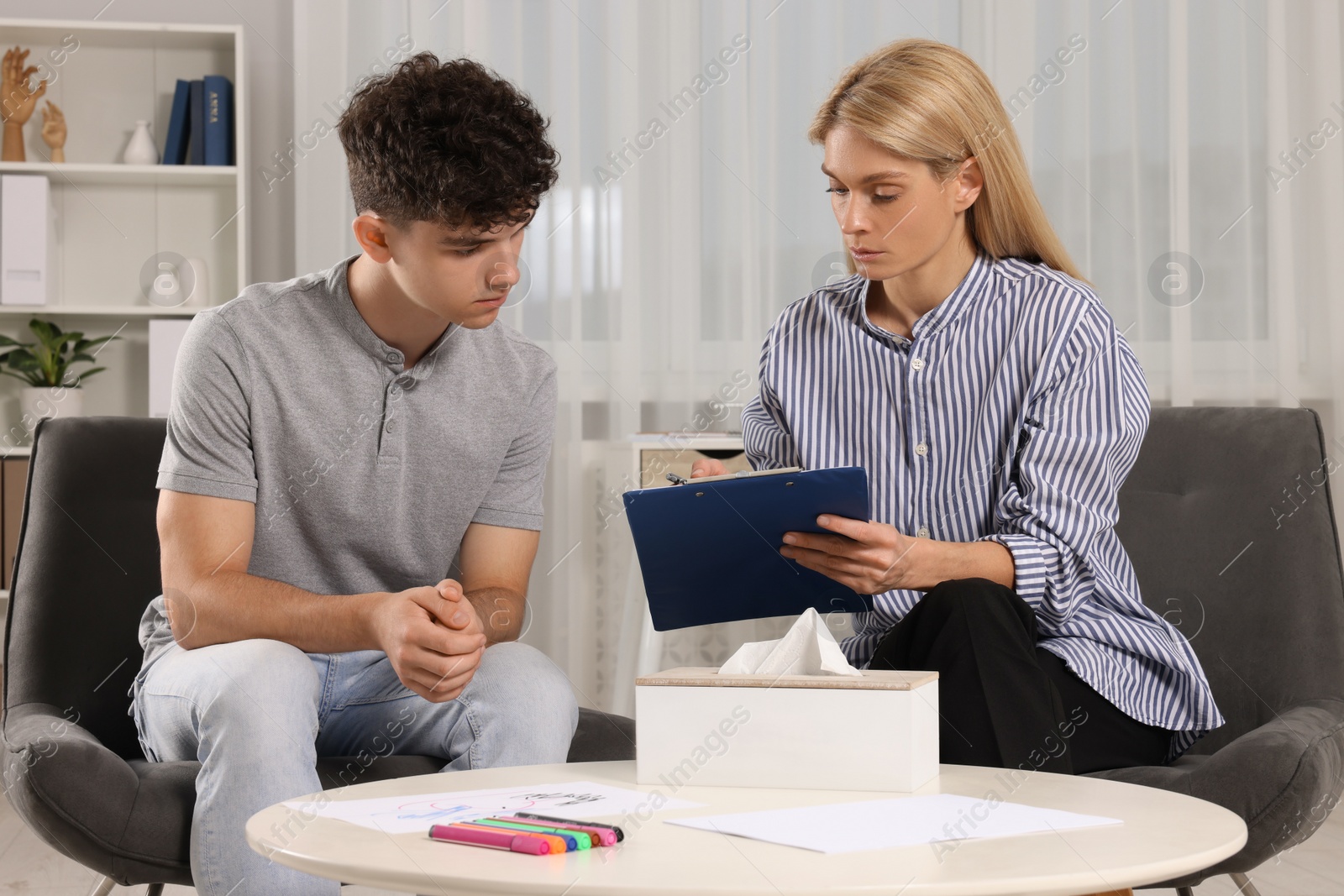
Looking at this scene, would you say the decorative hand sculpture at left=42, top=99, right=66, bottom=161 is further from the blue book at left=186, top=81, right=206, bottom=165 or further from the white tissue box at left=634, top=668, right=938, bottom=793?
the white tissue box at left=634, top=668, right=938, bottom=793

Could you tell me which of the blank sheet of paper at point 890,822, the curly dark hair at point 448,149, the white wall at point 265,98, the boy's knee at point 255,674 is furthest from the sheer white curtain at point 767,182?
the blank sheet of paper at point 890,822

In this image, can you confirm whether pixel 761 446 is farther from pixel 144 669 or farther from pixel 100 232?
pixel 100 232

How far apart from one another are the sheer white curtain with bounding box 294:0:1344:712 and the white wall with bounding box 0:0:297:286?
0.31ft

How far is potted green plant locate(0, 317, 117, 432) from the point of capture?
279 cm

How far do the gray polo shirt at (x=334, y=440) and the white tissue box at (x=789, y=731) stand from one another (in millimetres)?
570

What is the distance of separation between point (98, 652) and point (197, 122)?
5.87 ft

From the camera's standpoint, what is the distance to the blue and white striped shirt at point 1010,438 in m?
1.28

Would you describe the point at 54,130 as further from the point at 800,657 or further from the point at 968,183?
the point at 800,657

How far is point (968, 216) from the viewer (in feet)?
4.90

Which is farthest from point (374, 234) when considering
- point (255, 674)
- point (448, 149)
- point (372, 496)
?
point (255, 674)

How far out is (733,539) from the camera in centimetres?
113

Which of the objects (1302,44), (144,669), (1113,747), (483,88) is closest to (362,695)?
(144,669)

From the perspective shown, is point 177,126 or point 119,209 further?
point 119,209

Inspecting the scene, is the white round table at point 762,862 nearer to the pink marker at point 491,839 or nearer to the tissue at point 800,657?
the pink marker at point 491,839
